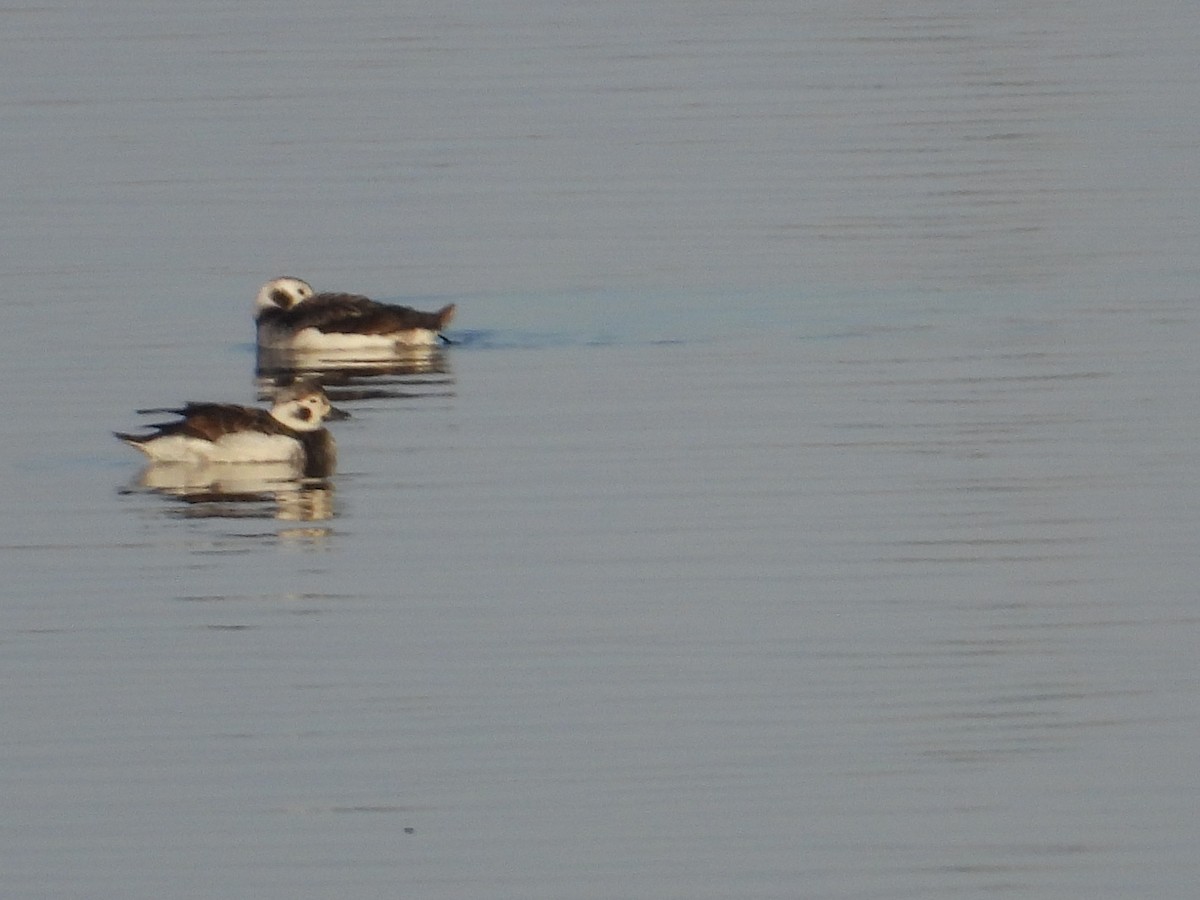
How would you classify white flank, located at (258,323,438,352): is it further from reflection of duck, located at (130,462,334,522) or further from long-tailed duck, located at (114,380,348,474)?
reflection of duck, located at (130,462,334,522)

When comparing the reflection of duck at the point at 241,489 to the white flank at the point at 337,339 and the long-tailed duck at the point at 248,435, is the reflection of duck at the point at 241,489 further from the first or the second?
the white flank at the point at 337,339

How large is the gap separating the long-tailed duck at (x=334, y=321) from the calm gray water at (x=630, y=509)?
0.91ft

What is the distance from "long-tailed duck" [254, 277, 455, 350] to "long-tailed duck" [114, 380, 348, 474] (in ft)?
10.4

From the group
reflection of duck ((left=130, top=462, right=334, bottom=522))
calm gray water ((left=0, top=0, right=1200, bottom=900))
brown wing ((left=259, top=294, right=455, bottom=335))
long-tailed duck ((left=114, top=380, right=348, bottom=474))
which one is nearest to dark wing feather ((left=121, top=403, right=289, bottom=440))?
long-tailed duck ((left=114, top=380, right=348, bottom=474))

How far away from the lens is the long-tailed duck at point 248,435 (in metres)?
18.2

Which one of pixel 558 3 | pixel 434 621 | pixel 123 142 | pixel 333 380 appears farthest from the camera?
pixel 558 3

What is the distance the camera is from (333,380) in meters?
22.3

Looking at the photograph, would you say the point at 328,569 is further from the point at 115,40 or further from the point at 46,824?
the point at 115,40

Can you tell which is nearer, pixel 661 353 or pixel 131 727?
pixel 131 727

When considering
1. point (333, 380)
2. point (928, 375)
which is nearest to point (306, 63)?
point (333, 380)

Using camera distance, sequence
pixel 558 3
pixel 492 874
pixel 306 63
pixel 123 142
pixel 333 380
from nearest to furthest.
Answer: pixel 492 874
pixel 333 380
pixel 123 142
pixel 306 63
pixel 558 3

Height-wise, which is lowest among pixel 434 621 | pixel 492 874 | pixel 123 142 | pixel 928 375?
pixel 492 874

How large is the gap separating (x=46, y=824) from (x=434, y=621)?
2915 millimetres

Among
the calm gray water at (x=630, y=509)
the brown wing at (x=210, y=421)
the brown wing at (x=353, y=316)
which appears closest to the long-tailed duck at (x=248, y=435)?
the brown wing at (x=210, y=421)
